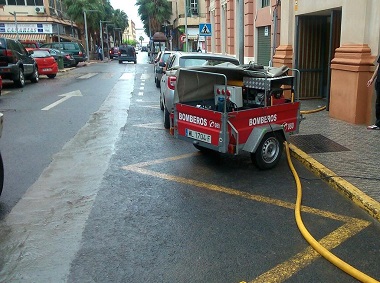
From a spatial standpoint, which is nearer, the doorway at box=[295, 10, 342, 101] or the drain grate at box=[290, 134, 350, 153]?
the drain grate at box=[290, 134, 350, 153]

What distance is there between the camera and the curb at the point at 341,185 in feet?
14.7

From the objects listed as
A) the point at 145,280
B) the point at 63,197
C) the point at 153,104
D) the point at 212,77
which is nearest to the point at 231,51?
the point at 153,104

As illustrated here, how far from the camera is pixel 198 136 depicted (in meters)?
6.01

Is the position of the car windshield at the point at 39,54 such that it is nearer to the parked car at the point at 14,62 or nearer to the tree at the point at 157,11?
the parked car at the point at 14,62

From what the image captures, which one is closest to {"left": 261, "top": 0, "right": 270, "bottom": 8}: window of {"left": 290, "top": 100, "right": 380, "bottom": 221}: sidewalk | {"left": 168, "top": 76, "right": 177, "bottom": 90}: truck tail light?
{"left": 290, "top": 100, "right": 380, "bottom": 221}: sidewalk

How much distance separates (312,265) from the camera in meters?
3.46

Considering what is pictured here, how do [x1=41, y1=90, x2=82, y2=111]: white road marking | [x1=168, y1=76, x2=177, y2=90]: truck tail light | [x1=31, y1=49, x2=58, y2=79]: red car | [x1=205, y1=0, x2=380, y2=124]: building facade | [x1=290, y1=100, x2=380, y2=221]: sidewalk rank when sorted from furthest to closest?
1. [x1=31, y1=49, x2=58, y2=79]: red car
2. [x1=41, y1=90, x2=82, y2=111]: white road marking
3. [x1=168, y1=76, x2=177, y2=90]: truck tail light
4. [x1=205, y1=0, x2=380, y2=124]: building facade
5. [x1=290, y1=100, x2=380, y2=221]: sidewalk

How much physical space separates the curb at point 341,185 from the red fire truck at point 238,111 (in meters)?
0.47

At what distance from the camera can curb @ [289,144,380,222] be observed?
4.47 meters

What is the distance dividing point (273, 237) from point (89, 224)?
6.43 feet

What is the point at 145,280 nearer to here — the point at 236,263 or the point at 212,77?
the point at 236,263

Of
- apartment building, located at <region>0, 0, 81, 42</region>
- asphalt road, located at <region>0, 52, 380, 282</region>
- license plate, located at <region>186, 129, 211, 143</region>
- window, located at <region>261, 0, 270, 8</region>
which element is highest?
apartment building, located at <region>0, 0, 81, 42</region>

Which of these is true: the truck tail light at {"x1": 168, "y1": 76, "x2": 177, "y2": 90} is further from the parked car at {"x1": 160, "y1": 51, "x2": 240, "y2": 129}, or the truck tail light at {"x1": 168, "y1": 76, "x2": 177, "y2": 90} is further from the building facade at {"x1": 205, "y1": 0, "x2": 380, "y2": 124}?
the building facade at {"x1": 205, "y1": 0, "x2": 380, "y2": 124}

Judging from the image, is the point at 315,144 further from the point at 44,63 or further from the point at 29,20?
the point at 29,20
